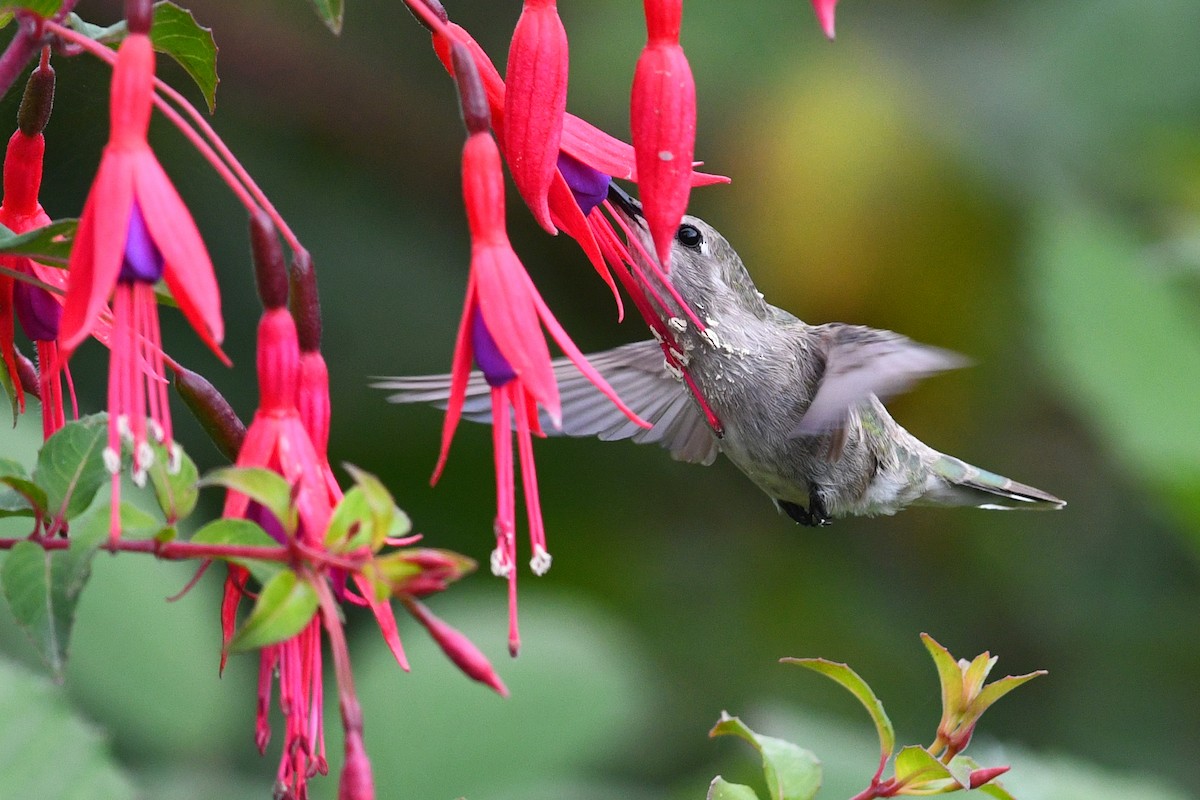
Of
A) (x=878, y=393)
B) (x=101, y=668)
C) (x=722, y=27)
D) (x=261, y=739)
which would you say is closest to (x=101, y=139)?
(x=101, y=668)

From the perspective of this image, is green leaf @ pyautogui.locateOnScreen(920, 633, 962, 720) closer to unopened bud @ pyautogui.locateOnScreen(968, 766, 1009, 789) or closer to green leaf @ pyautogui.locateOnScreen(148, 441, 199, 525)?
unopened bud @ pyautogui.locateOnScreen(968, 766, 1009, 789)

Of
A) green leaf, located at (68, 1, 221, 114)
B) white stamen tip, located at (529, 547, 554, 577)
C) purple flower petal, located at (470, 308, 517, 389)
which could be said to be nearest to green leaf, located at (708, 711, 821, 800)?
white stamen tip, located at (529, 547, 554, 577)

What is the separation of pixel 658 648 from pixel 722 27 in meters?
1.35

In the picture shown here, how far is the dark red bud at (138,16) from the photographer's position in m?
0.78

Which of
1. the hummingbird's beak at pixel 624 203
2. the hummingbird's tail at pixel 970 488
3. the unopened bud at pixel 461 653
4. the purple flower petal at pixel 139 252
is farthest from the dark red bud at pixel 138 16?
the hummingbird's tail at pixel 970 488

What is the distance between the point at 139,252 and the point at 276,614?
0.20 metres

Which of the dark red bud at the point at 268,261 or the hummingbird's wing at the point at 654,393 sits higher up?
the dark red bud at the point at 268,261

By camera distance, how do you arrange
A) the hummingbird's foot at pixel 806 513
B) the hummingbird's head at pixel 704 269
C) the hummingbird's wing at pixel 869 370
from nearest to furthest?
the hummingbird's wing at pixel 869 370 < the hummingbird's head at pixel 704 269 < the hummingbird's foot at pixel 806 513

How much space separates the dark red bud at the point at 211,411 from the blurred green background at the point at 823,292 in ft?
5.15

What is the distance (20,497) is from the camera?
3.00ft

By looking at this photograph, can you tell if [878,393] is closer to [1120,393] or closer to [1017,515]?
[1120,393]

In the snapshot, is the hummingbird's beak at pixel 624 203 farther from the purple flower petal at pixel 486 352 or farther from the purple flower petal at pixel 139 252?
the purple flower petal at pixel 139 252

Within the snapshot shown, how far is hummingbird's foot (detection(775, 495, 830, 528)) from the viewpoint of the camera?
5.55 ft

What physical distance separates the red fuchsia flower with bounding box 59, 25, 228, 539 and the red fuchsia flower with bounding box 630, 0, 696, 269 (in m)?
0.29
